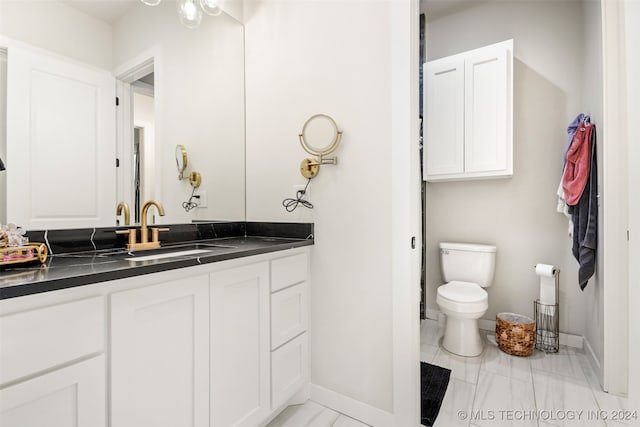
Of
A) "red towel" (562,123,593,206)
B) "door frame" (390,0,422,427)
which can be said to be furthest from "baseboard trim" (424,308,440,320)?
"door frame" (390,0,422,427)

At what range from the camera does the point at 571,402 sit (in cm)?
162

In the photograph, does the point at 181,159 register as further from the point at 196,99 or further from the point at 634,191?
the point at 634,191

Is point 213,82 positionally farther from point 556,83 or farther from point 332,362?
point 556,83

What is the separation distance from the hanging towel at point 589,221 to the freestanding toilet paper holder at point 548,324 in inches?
9.9

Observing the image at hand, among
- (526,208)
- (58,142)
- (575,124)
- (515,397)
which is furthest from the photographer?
(526,208)

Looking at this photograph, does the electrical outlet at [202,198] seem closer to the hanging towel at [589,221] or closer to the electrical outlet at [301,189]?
the electrical outlet at [301,189]

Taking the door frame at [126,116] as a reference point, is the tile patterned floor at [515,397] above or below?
below

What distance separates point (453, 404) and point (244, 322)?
1.21 m

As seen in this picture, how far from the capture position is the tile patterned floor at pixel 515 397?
149cm

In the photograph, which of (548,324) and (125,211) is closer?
(125,211)

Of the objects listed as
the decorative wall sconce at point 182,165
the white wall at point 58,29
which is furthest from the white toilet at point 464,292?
the white wall at point 58,29

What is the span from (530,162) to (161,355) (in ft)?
8.99

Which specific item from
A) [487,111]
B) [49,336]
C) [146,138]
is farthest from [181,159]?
[487,111]

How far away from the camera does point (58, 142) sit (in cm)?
123
